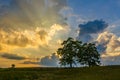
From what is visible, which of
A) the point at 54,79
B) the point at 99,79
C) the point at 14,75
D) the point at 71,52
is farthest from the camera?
the point at 71,52

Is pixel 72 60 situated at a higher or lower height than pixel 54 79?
higher

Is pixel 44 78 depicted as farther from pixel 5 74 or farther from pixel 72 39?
pixel 72 39

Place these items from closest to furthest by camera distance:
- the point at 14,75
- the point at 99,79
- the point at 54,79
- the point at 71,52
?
the point at 99,79 → the point at 54,79 → the point at 14,75 → the point at 71,52

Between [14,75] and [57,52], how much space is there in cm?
5496

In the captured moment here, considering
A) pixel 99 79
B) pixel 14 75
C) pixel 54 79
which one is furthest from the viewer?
pixel 14 75

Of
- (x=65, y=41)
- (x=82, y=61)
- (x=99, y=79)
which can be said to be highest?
(x=65, y=41)

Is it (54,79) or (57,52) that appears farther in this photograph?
(57,52)

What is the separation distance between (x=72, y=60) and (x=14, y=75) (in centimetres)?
5330

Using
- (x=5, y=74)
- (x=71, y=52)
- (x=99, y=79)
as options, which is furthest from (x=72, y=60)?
(x=99, y=79)

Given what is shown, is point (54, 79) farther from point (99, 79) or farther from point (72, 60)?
point (72, 60)

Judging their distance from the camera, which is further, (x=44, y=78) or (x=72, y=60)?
(x=72, y=60)

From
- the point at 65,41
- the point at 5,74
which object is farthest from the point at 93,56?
the point at 5,74

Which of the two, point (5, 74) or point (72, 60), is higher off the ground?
point (72, 60)

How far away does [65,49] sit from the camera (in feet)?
413
